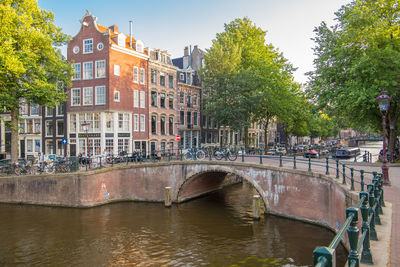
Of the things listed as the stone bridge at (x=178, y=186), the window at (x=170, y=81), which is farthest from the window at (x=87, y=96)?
the stone bridge at (x=178, y=186)

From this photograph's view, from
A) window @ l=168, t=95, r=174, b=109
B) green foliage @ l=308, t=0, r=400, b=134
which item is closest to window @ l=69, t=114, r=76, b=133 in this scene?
window @ l=168, t=95, r=174, b=109

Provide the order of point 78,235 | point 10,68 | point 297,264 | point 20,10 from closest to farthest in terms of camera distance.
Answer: point 297,264 → point 78,235 → point 10,68 → point 20,10

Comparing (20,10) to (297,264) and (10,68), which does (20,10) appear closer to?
(10,68)

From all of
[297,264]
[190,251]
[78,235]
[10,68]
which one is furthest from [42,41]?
[297,264]

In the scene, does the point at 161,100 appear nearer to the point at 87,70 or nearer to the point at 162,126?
the point at 162,126

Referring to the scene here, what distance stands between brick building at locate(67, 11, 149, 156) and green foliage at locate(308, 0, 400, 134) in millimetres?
18180

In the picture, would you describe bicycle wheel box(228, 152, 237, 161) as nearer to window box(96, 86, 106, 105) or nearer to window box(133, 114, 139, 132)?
window box(133, 114, 139, 132)

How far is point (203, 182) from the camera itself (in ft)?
78.0

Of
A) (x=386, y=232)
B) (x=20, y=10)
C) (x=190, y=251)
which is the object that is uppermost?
(x=20, y=10)

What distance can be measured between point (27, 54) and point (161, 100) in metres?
16.5

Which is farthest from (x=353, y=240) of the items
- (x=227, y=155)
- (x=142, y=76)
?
(x=142, y=76)

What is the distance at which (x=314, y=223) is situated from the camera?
14.9 m

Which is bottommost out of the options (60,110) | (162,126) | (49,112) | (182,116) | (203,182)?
(203,182)

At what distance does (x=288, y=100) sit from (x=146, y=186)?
20.1 m
